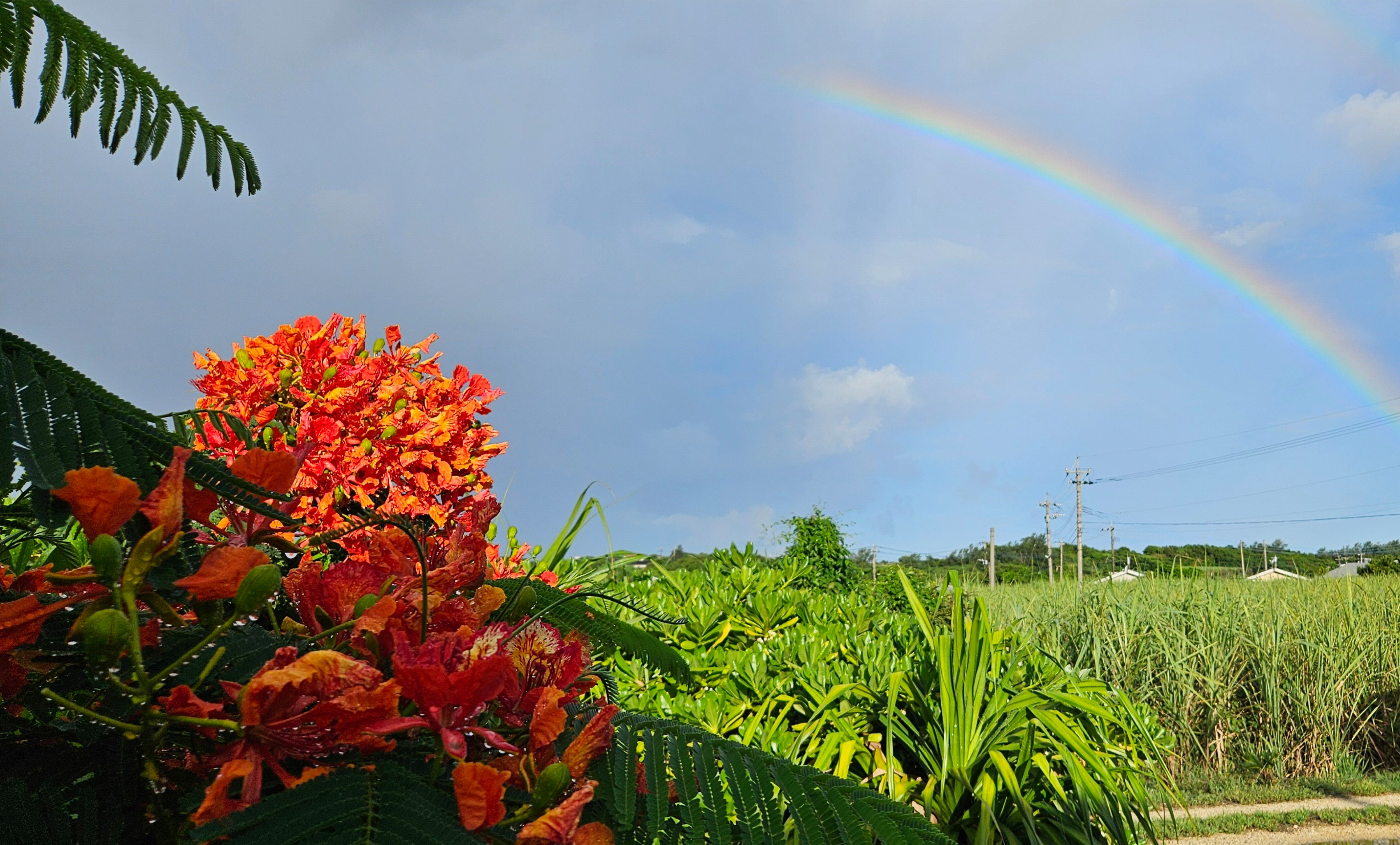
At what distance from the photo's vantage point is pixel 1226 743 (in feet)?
24.9

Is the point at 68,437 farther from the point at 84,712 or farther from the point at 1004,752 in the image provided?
the point at 1004,752

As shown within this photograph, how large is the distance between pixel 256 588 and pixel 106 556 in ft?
0.28

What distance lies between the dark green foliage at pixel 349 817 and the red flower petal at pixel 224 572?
152 mm

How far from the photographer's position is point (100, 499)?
563 mm

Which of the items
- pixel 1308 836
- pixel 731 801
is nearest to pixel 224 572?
pixel 731 801

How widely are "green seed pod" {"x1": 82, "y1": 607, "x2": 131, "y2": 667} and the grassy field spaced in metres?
7.51

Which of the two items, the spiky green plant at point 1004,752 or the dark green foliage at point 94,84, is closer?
the dark green foliage at point 94,84

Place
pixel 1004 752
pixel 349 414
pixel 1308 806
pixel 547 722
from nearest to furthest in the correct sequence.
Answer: pixel 547 722 → pixel 349 414 → pixel 1004 752 → pixel 1308 806

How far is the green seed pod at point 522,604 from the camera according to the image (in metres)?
0.76

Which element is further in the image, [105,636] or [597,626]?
[597,626]

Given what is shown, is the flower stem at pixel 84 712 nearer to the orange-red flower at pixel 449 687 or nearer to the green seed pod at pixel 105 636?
the green seed pod at pixel 105 636

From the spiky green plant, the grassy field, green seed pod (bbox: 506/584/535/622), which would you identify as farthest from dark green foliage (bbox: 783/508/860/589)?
green seed pod (bbox: 506/584/535/622)

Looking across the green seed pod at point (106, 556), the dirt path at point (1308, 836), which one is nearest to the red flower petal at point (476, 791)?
the green seed pod at point (106, 556)

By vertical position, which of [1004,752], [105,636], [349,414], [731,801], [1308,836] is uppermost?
[349,414]
